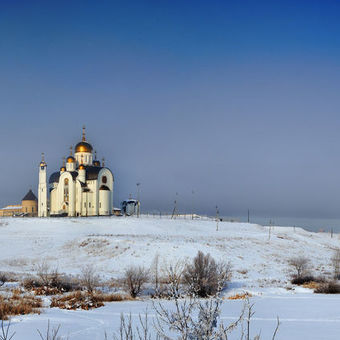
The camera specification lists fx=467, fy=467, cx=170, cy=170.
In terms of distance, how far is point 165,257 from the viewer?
116ft

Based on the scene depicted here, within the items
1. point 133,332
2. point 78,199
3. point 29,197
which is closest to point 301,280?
point 133,332

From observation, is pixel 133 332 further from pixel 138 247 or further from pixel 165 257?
pixel 138 247

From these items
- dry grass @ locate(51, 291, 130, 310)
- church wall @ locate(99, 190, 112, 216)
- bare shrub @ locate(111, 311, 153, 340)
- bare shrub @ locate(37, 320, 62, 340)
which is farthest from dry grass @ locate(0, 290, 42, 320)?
church wall @ locate(99, 190, 112, 216)

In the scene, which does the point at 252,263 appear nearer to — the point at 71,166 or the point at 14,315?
the point at 14,315

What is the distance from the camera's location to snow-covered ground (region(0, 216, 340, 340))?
13.6 metres

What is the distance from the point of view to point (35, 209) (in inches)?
3497

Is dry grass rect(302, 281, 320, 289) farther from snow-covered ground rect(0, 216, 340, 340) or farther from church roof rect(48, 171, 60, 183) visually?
church roof rect(48, 171, 60, 183)

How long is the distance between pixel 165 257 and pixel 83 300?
18.0m

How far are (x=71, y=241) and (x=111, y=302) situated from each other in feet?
87.7

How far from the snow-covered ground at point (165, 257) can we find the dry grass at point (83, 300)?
769mm

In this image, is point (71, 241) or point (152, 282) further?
point (71, 241)

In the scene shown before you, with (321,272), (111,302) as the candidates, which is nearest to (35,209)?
(321,272)

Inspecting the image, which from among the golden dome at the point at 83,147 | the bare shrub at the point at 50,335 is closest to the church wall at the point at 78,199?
the golden dome at the point at 83,147

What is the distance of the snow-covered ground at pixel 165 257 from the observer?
13586 millimetres
